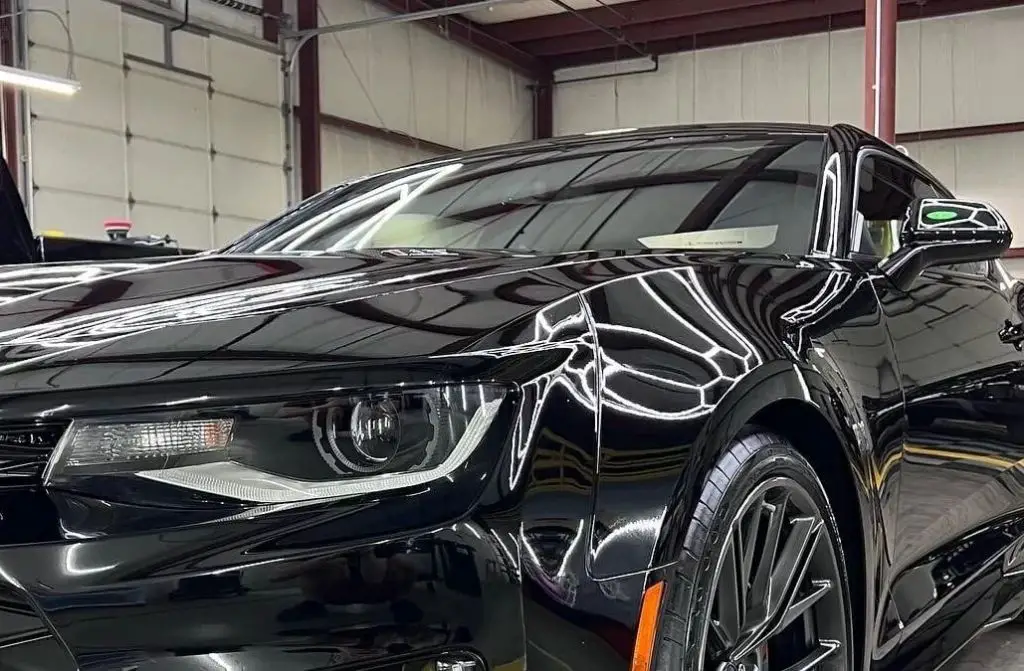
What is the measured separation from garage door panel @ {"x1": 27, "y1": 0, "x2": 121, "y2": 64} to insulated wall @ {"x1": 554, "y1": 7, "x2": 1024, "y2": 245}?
30.1 feet

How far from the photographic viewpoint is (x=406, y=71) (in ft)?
51.5

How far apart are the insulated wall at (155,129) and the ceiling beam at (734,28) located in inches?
249

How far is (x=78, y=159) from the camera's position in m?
10.7

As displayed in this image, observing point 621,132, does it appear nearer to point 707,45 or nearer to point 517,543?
point 517,543

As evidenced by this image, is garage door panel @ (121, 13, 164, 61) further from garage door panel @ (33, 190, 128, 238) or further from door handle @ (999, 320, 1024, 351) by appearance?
door handle @ (999, 320, 1024, 351)

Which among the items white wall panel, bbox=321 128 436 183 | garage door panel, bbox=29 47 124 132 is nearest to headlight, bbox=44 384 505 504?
garage door panel, bbox=29 47 124 132

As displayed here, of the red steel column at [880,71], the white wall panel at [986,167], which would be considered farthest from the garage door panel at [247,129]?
the white wall panel at [986,167]

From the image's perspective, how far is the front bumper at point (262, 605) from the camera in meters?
0.96

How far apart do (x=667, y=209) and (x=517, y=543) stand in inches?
46.2

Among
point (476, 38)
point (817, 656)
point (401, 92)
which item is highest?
point (476, 38)

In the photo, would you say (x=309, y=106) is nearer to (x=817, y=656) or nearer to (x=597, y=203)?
(x=597, y=203)

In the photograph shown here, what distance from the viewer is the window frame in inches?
85.3

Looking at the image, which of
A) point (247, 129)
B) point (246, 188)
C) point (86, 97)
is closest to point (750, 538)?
point (86, 97)

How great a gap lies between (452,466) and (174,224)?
454 inches
